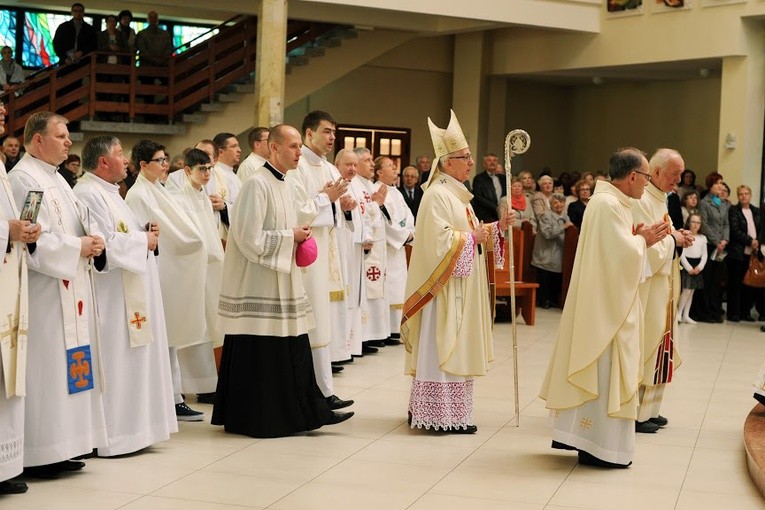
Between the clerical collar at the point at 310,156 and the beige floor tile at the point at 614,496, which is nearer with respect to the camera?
the beige floor tile at the point at 614,496

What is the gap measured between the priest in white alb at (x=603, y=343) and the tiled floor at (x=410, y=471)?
0.20 m

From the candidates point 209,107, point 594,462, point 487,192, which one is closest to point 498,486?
point 594,462

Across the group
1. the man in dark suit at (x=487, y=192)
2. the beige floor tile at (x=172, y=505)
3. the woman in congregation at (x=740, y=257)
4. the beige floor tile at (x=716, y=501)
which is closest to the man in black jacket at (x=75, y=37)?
the man in dark suit at (x=487, y=192)

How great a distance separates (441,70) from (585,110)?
11.0 feet

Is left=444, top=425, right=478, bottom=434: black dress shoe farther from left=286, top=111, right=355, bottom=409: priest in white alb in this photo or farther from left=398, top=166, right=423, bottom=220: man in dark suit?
left=398, top=166, right=423, bottom=220: man in dark suit

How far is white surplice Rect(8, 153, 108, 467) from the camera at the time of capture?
19.2ft

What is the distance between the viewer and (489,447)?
714 cm

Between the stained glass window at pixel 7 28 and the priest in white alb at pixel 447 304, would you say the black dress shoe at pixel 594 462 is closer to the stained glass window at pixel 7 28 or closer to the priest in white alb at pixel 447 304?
the priest in white alb at pixel 447 304

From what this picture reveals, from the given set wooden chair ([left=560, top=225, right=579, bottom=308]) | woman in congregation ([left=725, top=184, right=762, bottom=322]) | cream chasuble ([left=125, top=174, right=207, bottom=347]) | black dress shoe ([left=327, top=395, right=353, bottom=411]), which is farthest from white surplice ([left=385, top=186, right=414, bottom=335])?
woman in congregation ([left=725, top=184, right=762, bottom=322])

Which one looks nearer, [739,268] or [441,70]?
[739,268]

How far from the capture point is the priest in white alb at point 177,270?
24.4 ft

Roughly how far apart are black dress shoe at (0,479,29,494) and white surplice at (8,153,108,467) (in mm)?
189

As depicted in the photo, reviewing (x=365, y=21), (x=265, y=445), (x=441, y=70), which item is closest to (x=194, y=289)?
(x=265, y=445)

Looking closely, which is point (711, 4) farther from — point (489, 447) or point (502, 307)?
point (489, 447)
